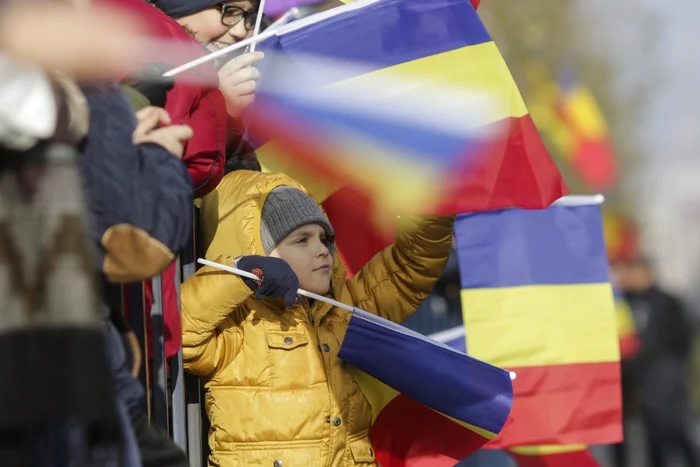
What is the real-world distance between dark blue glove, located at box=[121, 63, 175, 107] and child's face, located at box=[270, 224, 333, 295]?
4.05 feet

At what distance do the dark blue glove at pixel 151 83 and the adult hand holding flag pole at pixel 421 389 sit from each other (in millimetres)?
1187

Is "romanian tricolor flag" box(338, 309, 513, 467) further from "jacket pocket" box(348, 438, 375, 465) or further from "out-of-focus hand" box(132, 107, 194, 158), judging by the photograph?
"out-of-focus hand" box(132, 107, 194, 158)

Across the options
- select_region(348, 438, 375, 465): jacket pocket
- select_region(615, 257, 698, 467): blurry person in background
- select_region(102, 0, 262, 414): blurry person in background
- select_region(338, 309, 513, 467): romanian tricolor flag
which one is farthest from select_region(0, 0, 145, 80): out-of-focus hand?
select_region(615, 257, 698, 467): blurry person in background

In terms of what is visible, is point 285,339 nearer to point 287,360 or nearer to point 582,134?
point 287,360

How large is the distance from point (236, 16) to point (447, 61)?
65 centimetres

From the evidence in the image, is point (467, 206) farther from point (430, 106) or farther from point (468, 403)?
point (468, 403)

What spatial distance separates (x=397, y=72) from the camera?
12.8ft

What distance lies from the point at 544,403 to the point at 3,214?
3.51 meters

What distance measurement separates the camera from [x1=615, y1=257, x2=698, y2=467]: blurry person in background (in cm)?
932

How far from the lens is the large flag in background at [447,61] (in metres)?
3.82

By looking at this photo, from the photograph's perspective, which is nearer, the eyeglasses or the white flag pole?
the white flag pole

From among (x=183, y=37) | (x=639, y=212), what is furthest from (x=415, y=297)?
(x=639, y=212)

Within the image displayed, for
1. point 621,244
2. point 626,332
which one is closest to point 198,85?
point 626,332

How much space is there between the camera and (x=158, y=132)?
8.46 feet
